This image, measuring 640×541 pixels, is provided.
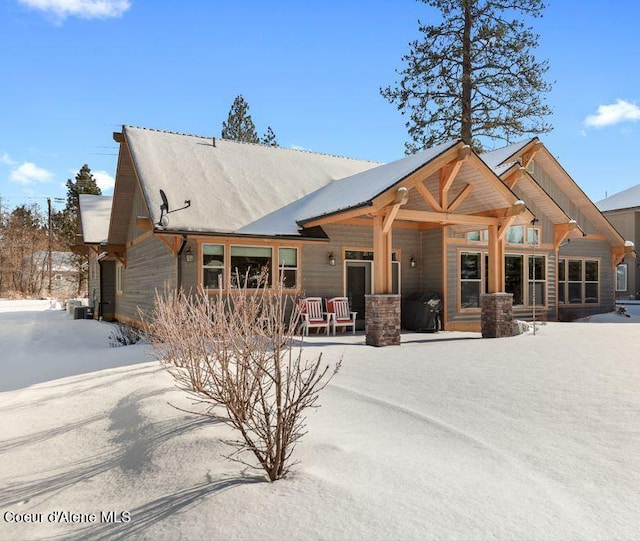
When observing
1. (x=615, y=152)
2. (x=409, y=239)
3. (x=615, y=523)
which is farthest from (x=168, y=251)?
(x=615, y=152)

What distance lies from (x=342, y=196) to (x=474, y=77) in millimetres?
14310

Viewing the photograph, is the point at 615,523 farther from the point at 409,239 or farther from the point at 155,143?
the point at 155,143

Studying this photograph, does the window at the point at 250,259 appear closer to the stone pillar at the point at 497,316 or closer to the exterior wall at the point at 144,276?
the exterior wall at the point at 144,276

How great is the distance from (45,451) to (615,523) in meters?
4.66

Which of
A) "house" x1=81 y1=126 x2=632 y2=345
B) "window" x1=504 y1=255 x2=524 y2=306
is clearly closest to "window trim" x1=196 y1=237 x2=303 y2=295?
"house" x1=81 y1=126 x2=632 y2=345

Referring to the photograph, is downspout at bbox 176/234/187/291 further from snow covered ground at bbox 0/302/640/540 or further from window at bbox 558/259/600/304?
window at bbox 558/259/600/304

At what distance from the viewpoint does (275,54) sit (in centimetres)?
1413

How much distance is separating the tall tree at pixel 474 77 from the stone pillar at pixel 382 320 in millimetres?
14882

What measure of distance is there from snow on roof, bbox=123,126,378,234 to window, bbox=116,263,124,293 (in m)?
6.10

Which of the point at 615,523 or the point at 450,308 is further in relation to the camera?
the point at 450,308

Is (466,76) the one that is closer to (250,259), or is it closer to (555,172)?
(555,172)

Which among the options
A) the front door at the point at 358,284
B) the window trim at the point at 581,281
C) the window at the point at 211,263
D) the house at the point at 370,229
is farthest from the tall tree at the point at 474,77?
the window at the point at 211,263

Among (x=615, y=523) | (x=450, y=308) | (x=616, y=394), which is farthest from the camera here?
(x=450, y=308)

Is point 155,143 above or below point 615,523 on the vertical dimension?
above
